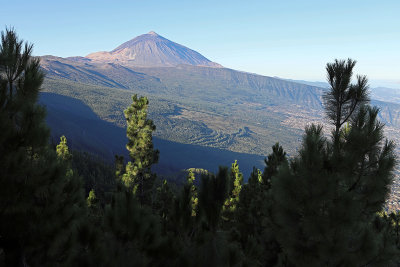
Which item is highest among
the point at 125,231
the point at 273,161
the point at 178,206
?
the point at 178,206

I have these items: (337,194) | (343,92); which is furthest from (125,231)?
(343,92)

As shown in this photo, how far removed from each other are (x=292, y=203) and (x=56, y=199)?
207 inches

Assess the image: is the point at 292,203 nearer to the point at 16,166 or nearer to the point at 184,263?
the point at 184,263

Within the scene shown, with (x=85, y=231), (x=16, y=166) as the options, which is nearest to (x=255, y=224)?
(x=85, y=231)

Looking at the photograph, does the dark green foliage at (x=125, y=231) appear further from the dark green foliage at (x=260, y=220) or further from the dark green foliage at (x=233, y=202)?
the dark green foliage at (x=233, y=202)

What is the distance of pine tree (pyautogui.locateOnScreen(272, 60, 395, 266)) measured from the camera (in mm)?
5797

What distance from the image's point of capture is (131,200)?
5.21 m

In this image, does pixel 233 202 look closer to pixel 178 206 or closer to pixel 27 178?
pixel 178 206

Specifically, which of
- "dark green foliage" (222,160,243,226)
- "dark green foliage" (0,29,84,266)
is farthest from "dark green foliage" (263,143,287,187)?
"dark green foliage" (0,29,84,266)

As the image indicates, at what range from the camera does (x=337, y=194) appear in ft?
19.4

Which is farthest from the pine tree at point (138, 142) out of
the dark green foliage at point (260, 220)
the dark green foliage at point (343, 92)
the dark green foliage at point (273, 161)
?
the dark green foliage at point (343, 92)

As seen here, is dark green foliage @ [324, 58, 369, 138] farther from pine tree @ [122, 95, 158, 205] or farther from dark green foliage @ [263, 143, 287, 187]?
pine tree @ [122, 95, 158, 205]

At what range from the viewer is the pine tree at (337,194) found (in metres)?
5.80

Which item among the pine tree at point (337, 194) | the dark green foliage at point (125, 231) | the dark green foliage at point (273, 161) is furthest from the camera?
the dark green foliage at point (273, 161)
